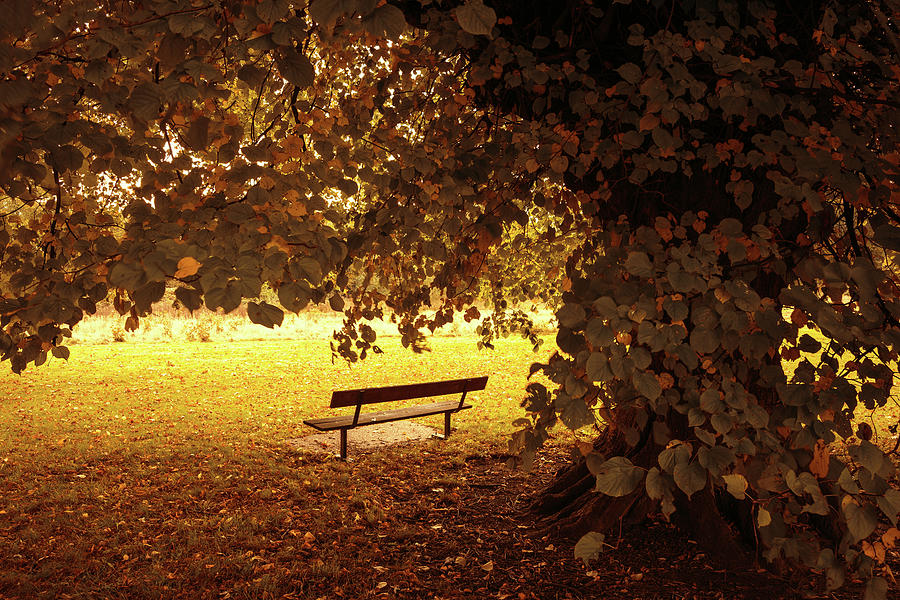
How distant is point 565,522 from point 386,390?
104 inches

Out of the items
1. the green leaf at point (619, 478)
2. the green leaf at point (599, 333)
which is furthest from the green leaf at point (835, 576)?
the green leaf at point (599, 333)

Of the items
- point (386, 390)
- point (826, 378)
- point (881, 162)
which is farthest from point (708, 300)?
point (386, 390)

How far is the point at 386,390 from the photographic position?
20.3 feet

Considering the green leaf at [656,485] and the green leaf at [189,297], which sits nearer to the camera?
the green leaf at [656,485]

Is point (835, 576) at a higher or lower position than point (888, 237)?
lower

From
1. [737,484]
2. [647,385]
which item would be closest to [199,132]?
[647,385]

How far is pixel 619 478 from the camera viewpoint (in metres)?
1.48

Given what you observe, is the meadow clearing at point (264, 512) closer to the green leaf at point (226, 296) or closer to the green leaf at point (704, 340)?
the green leaf at point (704, 340)

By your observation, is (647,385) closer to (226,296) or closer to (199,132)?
(226,296)

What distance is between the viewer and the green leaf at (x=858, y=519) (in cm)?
130

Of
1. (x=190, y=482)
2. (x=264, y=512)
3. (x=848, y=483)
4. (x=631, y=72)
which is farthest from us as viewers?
(x=190, y=482)

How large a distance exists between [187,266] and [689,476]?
4.39 ft

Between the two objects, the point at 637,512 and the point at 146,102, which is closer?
the point at 146,102

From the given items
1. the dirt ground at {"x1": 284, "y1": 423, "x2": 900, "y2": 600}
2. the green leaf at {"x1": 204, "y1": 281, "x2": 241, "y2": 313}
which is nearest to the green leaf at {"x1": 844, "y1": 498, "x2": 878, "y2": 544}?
the green leaf at {"x1": 204, "y1": 281, "x2": 241, "y2": 313}
